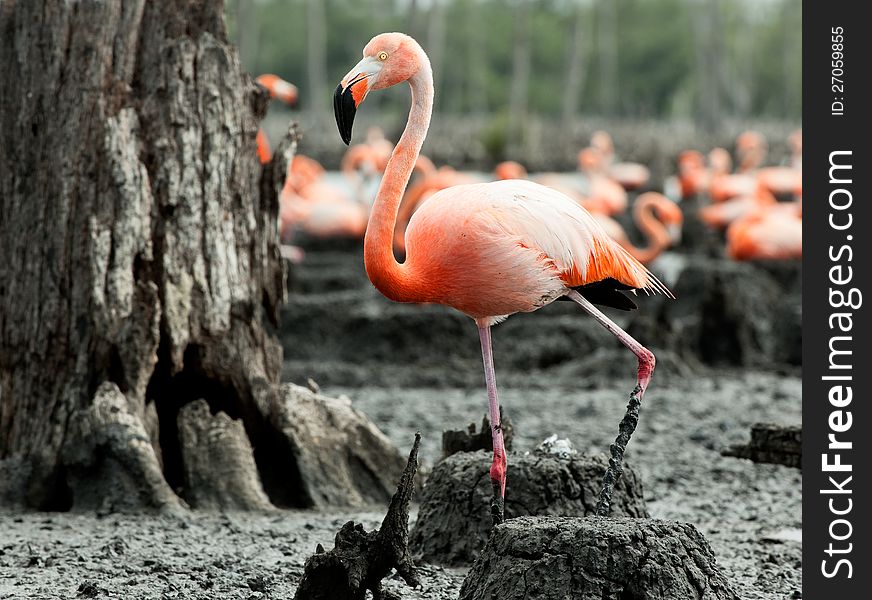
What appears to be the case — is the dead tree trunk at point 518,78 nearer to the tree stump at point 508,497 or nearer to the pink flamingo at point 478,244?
the tree stump at point 508,497

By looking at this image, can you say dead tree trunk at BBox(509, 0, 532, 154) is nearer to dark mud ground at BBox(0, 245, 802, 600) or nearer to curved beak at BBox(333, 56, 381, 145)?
dark mud ground at BBox(0, 245, 802, 600)

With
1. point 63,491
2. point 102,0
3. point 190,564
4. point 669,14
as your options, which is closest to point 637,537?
point 190,564

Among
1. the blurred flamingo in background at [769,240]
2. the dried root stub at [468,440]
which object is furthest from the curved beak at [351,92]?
the blurred flamingo in background at [769,240]

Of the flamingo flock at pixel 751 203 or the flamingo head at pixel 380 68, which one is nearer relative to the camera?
the flamingo head at pixel 380 68

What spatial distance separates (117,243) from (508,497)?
1901 mm

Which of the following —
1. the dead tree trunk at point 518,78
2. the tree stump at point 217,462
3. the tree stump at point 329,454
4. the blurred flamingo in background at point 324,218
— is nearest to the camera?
the tree stump at point 217,462

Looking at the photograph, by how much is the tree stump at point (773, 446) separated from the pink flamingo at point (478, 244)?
4.54 feet

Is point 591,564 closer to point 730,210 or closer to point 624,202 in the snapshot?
point 730,210

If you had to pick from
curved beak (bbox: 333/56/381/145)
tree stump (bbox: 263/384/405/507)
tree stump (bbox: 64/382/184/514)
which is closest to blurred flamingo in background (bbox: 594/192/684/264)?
tree stump (bbox: 263/384/405/507)

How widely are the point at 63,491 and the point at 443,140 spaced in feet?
79.7

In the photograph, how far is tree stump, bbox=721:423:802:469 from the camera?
17.1 ft

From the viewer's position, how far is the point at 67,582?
13.4 feet

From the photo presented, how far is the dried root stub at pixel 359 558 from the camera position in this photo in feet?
11.7

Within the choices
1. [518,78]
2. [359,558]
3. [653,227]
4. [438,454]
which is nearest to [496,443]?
[359,558]
